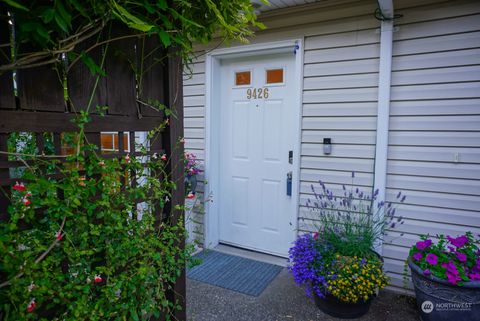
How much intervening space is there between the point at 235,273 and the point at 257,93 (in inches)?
72.7

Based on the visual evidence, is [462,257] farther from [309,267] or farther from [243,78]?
[243,78]

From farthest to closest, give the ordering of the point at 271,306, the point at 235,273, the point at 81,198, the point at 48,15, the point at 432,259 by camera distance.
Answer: the point at 235,273 < the point at 271,306 < the point at 432,259 < the point at 81,198 < the point at 48,15

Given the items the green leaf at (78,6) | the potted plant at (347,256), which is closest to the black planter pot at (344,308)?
the potted plant at (347,256)

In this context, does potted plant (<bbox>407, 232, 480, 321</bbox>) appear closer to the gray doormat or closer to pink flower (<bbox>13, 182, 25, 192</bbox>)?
the gray doormat

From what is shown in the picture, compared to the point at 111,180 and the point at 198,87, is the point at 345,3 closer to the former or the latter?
the point at 198,87

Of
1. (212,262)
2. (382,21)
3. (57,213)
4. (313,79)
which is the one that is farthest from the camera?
(212,262)

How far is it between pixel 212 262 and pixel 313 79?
211cm

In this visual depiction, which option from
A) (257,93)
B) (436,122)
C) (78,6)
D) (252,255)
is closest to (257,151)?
(257,93)

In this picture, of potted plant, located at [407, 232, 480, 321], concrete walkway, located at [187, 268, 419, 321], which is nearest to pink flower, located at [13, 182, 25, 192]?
concrete walkway, located at [187, 268, 419, 321]

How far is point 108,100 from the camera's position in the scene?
115 centimetres

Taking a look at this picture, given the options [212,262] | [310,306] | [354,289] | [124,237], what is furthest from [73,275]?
[212,262]

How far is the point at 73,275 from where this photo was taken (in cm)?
101

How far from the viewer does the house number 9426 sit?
330 centimetres

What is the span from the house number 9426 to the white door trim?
1.07 feet
